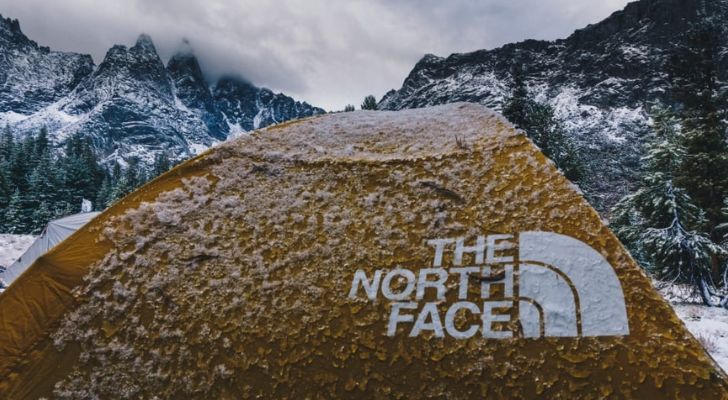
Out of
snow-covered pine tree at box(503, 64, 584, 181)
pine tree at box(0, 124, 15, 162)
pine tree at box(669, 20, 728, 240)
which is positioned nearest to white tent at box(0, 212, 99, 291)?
snow-covered pine tree at box(503, 64, 584, 181)

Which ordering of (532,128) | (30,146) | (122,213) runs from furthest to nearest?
1. (30,146)
2. (532,128)
3. (122,213)

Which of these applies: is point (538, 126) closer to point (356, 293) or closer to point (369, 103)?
point (369, 103)

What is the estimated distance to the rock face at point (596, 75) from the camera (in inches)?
3666

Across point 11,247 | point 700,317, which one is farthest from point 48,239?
point 700,317

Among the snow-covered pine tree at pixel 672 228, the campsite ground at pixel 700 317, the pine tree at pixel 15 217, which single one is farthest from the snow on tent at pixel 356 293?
the pine tree at pixel 15 217

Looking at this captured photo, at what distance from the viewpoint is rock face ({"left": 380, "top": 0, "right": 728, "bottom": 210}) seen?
3666 inches

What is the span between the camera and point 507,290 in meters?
1.56

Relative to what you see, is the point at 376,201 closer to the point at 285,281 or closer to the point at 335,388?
the point at 285,281

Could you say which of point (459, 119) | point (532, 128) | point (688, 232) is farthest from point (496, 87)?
point (459, 119)

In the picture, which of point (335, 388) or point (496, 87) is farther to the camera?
point (496, 87)

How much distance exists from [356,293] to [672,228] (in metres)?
15.2

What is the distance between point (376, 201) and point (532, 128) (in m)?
24.2

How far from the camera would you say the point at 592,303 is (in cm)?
149

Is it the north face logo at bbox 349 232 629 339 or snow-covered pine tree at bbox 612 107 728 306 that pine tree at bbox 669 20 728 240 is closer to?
snow-covered pine tree at bbox 612 107 728 306
